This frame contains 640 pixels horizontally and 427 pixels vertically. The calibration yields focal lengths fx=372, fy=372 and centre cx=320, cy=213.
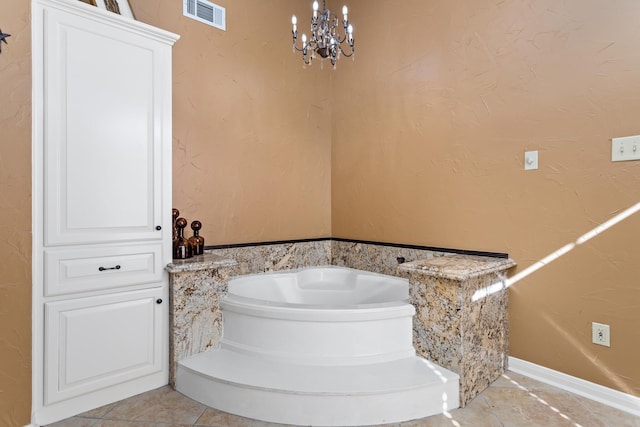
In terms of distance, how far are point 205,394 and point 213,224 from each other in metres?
1.23

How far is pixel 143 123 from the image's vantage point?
2.05 m

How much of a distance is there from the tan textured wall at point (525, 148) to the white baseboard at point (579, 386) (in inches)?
1.5

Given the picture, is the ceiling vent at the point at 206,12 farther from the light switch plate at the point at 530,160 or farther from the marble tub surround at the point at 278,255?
the light switch plate at the point at 530,160

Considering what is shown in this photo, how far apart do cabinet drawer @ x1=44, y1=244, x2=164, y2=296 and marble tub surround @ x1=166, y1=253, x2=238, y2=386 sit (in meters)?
0.12

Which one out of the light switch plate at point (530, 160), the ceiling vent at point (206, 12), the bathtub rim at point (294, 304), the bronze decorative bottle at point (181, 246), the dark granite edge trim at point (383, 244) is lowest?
the bathtub rim at point (294, 304)

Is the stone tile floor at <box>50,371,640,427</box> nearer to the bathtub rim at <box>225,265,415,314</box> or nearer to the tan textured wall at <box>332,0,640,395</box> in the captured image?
the tan textured wall at <box>332,0,640,395</box>

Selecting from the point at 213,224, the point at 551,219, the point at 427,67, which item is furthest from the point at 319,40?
the point at 551,219

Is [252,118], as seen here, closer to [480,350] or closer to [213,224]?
[213,224]

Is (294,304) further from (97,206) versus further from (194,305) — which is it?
(97,206)

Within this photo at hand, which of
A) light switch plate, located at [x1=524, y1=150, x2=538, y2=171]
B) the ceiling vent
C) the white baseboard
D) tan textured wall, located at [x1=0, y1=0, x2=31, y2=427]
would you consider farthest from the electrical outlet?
the ceiling vent

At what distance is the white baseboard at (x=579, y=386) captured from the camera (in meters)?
1.87

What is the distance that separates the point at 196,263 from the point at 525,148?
6.84 ft

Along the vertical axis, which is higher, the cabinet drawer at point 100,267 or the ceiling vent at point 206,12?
the ceiling vent at point 206,12

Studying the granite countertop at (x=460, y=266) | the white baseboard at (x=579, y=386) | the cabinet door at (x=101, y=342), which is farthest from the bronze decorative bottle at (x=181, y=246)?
the white baseboard at (x=579, y=386)
